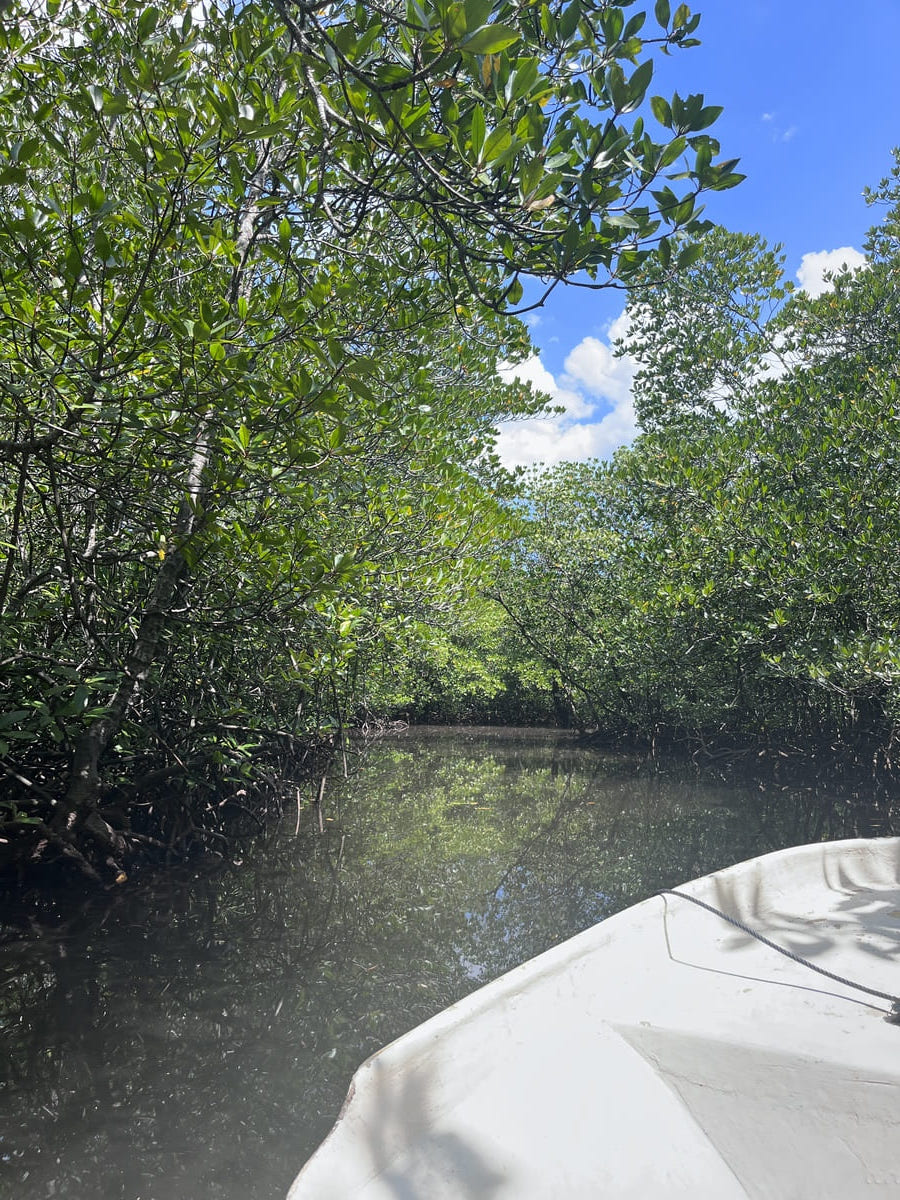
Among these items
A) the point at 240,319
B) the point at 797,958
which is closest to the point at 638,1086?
the point at 797,958

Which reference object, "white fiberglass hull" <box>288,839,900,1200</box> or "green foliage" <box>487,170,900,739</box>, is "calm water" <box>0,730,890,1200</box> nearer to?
"white fiberglass hull" <box>288,839,900,1200</box>

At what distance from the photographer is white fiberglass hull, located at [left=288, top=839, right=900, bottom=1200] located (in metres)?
1.70

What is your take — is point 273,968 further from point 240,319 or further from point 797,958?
point 240,319

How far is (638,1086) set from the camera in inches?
81.6

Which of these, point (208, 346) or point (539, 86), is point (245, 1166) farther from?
point (539, 86)

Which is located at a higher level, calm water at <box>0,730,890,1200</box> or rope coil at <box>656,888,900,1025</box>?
rope coil at <box>656,888,900,1025</box>

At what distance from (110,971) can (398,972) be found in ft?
4.96

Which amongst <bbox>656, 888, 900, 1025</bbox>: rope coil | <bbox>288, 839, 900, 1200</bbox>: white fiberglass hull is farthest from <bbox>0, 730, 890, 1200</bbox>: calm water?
<bbox>656, 888, 900, 1025</bbox>: rope coil

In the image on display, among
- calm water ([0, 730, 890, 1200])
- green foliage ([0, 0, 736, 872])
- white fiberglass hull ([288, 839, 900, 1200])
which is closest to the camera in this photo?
white fiberglass hull ([288, 839, 900, 1200])

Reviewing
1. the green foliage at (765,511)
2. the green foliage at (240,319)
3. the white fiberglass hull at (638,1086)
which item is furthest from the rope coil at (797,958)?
the green foliage at (765,511)

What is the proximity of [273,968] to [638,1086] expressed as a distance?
2416mm

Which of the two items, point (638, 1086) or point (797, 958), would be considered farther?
point (797, 958)

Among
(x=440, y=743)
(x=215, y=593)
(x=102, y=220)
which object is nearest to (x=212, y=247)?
(x=102, y=220)

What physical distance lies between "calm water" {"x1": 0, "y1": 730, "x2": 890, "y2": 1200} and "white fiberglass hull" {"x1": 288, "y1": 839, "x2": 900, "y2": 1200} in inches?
28.4
